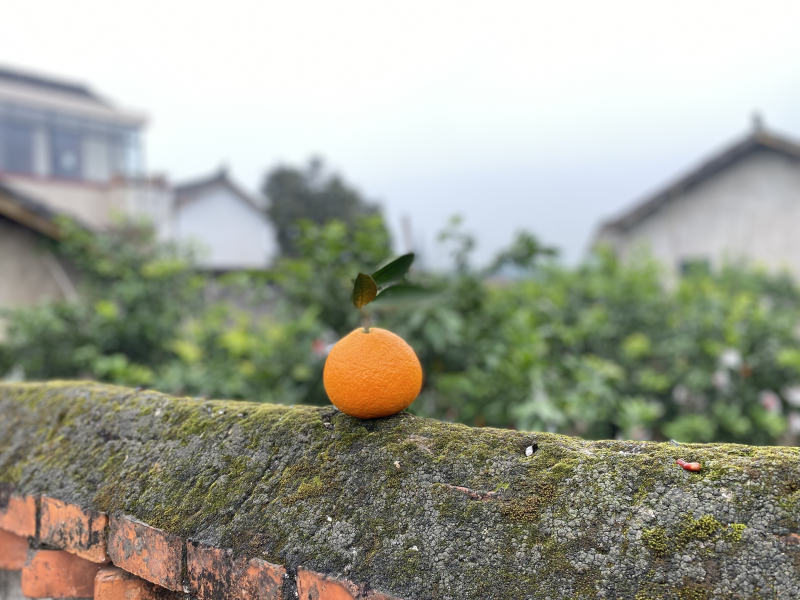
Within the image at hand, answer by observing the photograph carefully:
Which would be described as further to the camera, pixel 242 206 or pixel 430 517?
pixel 242 206

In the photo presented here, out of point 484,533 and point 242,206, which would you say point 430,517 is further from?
point 242,206

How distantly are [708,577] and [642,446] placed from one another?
0.21 m

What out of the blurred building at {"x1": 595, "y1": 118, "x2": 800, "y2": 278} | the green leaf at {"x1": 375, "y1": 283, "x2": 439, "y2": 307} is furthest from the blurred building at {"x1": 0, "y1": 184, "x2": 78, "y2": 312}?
the blurred building at {"x1": 595, "y1": 118, "x2": 800, "y2": 278}

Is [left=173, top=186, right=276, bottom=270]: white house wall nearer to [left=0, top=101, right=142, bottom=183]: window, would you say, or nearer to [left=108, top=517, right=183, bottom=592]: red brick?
[left=0, top=101, right=142, bottom=183]: window

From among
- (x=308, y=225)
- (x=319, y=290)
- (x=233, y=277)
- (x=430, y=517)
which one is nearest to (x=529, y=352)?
(x=319, y=290)

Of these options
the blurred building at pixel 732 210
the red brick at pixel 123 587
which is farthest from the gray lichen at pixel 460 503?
the blurred building at pixel 732 210

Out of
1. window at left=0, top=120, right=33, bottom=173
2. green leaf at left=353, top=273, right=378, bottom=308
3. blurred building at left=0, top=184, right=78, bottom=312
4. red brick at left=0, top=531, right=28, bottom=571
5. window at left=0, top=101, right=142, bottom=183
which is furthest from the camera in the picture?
window at left=0, top=101, right=142, bottom=183

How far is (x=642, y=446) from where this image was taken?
35.2 inches

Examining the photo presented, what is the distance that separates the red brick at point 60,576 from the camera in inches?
51.6

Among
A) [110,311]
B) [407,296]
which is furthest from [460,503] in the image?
[110,311]

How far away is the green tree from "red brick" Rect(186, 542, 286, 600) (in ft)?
63.7

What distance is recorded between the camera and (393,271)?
105 cm

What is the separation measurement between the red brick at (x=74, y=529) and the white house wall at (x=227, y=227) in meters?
17.7

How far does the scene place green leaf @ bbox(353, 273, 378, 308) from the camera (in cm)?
99
